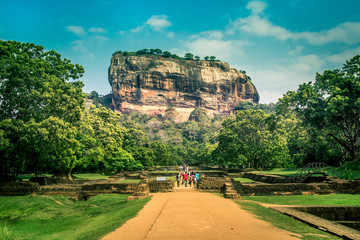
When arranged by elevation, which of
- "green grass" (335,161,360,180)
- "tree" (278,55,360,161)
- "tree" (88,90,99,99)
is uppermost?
"tree" (88,90,99,99)

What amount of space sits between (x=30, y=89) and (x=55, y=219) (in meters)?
12.3

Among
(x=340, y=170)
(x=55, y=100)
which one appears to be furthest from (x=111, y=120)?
(x=340, y=170)

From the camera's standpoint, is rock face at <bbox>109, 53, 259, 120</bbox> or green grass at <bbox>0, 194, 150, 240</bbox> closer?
green grass at <bbox>0, 194, 150, 240</bbox>

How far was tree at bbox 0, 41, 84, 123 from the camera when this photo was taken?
704 inches

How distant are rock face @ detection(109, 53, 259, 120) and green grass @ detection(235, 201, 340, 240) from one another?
459 ft

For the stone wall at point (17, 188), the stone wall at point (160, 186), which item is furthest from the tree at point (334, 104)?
the stone wall at point (17, 188)

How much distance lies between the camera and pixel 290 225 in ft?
25.3

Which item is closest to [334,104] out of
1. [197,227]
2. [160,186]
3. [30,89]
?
[160,186]

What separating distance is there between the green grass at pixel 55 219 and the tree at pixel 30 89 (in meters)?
7.76

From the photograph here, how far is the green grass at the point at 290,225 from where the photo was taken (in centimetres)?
648

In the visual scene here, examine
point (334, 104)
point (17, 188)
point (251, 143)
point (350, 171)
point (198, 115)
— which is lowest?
point (17, 188)

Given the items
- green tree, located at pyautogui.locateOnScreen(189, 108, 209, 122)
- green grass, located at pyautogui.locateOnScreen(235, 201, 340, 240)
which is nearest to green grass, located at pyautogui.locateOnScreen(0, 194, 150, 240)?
green grass, located at pyautogui.locateOnScreen(235, 201, 340, 240)

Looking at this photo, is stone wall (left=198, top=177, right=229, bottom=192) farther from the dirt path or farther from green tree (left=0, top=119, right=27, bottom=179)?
green tree (left=0, top=119, right=27, bottom=179)

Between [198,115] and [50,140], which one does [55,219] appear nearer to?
[50,140]
